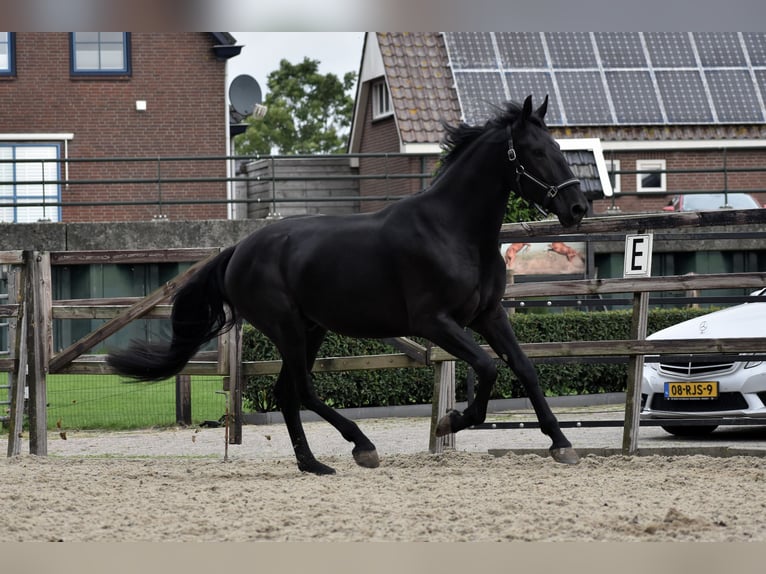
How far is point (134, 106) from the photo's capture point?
27328 mm

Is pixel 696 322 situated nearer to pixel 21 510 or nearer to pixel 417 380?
pixel 417 380

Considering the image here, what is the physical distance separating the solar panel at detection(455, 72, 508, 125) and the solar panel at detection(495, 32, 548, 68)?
64 cm

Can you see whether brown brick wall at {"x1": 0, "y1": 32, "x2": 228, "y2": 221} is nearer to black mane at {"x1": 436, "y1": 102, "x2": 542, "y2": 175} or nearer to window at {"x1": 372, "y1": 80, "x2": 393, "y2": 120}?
window at {"x1": 372, "y1": 80, "x2": 393, "y2": 120}

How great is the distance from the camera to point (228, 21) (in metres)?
1.98

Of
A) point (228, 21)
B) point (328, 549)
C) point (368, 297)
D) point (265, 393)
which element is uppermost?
point (228, 21)

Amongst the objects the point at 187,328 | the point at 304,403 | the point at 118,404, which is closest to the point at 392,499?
the point at 304,403

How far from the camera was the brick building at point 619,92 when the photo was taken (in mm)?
28484

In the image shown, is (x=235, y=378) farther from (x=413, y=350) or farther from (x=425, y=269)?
→ (x=425, y=269)

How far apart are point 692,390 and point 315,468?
3612mm

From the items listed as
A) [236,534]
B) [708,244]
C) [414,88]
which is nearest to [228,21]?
[236,534]

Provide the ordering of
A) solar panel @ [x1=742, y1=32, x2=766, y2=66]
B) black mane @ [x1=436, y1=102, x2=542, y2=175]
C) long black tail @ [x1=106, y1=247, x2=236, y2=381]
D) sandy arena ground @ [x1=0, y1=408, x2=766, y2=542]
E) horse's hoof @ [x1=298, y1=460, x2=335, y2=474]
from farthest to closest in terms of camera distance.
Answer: solar panel @ [x1=742, y1=32, x2=766, y2=66], long black tail @ [x1=106, y1=247, x2=236, y2=381], horse's hoof @ [x1=298, y1=460, x2=335, y2=474], black mane @ [x1=436, y1=102, x2=542, y2=175], sandy arena ground @ [x1=0, y1=408, x2=766, y2=542]

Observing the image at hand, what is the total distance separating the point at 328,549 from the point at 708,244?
67.9 feet

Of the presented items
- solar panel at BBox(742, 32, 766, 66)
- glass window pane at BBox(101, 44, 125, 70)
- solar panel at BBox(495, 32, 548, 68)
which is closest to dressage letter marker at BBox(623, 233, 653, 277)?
solar panel at BBox(495, 32, 548, 68)

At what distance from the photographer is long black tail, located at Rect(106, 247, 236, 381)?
789 centimetres
